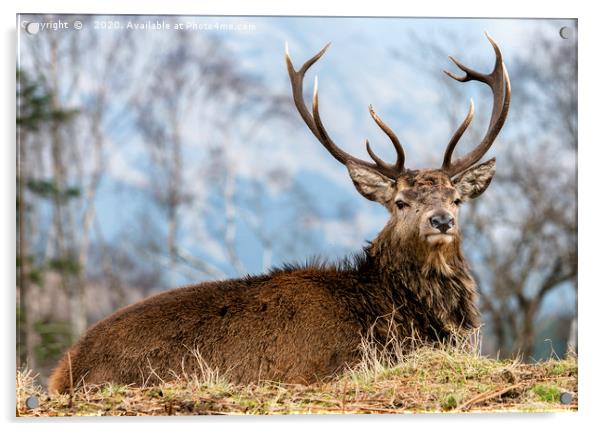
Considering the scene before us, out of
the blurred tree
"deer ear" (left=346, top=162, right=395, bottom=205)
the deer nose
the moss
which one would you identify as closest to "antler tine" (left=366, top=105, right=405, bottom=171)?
"deer ear" (left=346, top=162, right=395, bottom=205)

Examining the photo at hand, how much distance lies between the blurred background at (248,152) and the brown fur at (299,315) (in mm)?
1104

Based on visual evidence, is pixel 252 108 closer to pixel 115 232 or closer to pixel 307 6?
pixel 115 232

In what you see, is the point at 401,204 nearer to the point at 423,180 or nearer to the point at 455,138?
the point at 423,180

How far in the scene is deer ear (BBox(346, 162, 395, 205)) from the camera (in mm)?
7293

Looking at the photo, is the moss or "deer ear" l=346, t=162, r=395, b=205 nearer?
the moss

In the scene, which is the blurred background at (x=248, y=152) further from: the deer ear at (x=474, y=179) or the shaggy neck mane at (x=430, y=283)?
the shaggy neck mane at (x=430, y=283)

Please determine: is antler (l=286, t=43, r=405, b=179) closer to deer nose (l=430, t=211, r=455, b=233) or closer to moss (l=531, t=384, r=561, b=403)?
deer nose (l=430, t=211, r=455, b=233)

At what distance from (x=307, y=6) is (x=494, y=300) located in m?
6.49

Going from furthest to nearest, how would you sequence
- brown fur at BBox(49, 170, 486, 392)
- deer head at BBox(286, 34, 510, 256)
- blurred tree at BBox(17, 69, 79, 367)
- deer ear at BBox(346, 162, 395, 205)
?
blurred tree at BBox(17, 69, 79, 367), deer ear at BBox(346, 162, 395, 205), deer head at BBox(286, 34, 510, 256), brown fur at BBox(49, 170, 486, 392)

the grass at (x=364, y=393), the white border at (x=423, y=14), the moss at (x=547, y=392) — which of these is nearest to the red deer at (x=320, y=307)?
the grass at (x=364, y=393)

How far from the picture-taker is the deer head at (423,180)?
6910 mm

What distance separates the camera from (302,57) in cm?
807

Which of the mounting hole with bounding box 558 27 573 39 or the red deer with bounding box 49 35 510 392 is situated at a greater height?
the mounting hole with bounding box 558 27 573 39

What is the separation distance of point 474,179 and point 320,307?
4.68 ft
